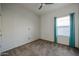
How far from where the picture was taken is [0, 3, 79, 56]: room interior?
3.86 ft

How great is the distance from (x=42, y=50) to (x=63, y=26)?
1.94 feet

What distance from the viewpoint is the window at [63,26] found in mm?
1222

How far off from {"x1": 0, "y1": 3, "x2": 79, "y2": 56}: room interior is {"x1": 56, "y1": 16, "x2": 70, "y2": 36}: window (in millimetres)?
43

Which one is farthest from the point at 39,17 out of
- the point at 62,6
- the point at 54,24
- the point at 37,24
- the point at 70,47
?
the point at 70,47

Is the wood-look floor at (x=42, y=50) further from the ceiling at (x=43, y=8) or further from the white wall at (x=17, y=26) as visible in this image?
the ceiling at (x=43, y=8)

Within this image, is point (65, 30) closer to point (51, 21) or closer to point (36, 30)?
point (51, 21)

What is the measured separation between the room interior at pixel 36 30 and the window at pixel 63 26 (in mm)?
43

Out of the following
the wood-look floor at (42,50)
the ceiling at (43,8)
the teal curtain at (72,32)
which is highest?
the ceiling at (43,8)

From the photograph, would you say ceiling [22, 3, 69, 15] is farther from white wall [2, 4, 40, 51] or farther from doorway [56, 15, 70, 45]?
doorway [56, 15, 70, 45]

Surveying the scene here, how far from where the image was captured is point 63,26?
1.26m

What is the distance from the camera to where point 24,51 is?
122cm

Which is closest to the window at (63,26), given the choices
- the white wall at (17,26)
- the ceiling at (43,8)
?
the ceiling at (43,8)

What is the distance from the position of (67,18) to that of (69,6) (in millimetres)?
205

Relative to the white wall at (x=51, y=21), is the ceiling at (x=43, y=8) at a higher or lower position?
higher
